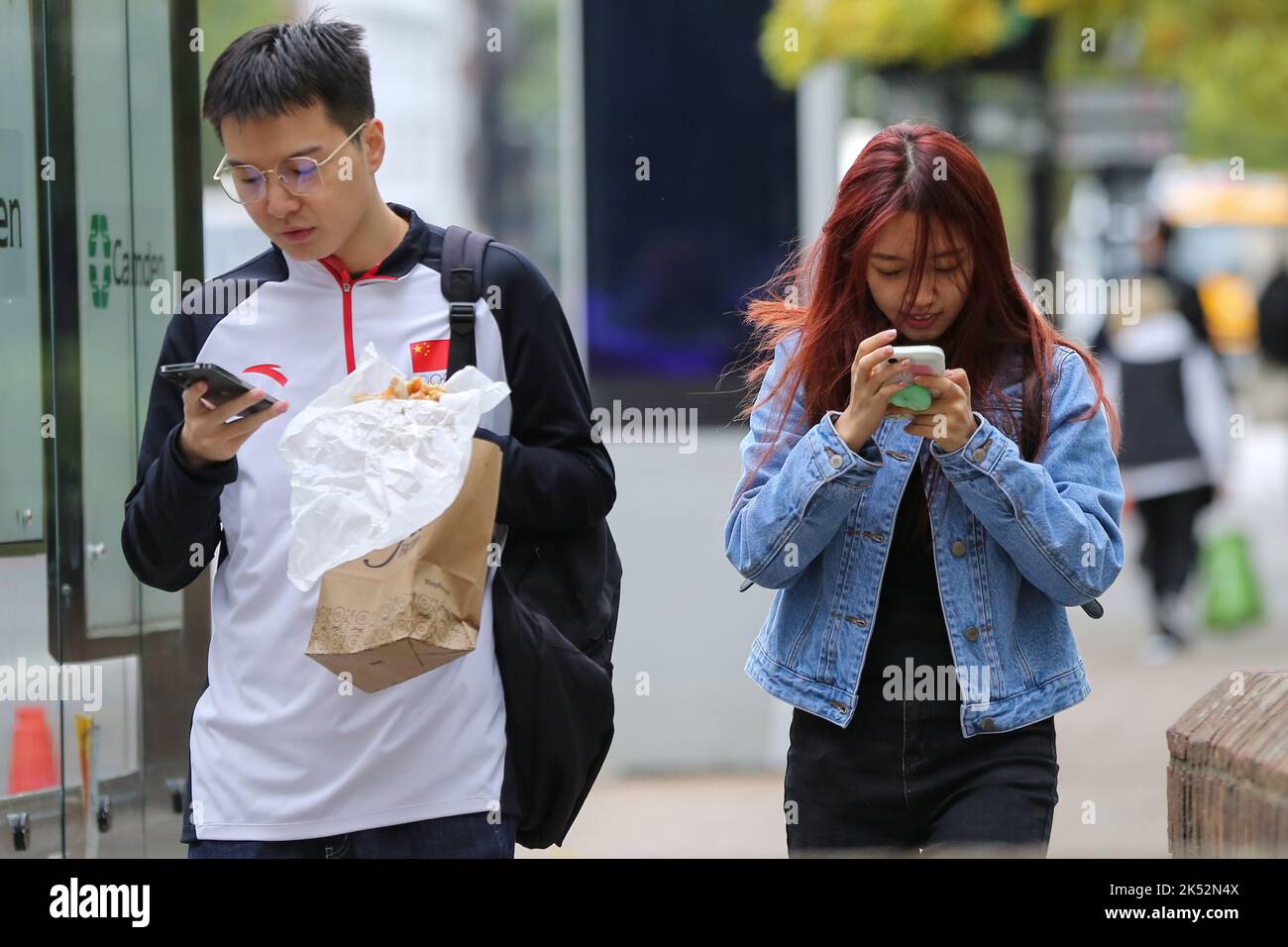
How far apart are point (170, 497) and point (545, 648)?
58 centimetres

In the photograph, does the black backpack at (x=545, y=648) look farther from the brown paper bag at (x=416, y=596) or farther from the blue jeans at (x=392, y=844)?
the brown paper bag at (x=416, y=596)

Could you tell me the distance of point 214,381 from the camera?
246 centimetres

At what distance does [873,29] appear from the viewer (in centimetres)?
961

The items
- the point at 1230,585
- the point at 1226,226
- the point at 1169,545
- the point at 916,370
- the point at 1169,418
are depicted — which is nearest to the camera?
the point at 916,370

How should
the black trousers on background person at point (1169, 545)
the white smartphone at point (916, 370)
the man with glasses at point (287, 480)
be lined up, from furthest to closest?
1. the black trousers on background person at point (1169, 545)
2. the man with glasses at point (287, 480)
3. the white smartphone at point (916, 370)

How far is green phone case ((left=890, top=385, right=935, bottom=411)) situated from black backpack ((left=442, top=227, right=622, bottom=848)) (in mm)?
530

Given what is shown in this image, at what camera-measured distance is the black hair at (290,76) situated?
2650 millimetres

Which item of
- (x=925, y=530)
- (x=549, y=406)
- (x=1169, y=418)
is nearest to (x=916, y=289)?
(x=925, y=530)

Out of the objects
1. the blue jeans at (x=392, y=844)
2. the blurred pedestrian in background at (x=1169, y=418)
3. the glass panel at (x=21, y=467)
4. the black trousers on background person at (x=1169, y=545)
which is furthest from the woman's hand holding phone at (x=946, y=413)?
the black trousers on background person at (x=1169, y=545)

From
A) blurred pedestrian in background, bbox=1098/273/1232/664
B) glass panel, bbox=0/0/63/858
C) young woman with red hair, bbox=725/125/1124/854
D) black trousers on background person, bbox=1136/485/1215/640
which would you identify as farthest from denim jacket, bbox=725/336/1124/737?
black trousers on background person, bbox=1136/485/1215/640

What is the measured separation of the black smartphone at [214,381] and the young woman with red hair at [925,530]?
0.76m

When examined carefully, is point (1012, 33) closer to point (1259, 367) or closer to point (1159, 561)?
point (1159, 561)

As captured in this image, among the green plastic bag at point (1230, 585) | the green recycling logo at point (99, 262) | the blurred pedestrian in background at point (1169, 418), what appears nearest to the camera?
the green recycling logo at point (99, 262)

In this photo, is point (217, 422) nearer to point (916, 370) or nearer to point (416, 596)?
point (416, 596)
